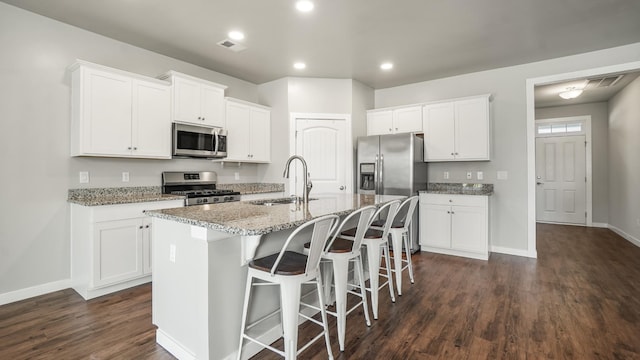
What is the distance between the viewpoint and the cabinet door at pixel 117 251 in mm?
2832

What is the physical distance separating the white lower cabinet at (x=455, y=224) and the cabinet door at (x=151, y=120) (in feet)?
11.5

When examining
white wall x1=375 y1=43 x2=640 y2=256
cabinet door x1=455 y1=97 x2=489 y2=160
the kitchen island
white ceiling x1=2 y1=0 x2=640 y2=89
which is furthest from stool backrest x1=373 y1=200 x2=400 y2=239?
white wall x1=375 y1=43 x2=640 y2=256

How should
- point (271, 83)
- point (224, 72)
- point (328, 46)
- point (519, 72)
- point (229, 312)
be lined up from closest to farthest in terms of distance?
point (229, 312), point (328, 46), point (519, 72), point (224, 72), point (271, 83)

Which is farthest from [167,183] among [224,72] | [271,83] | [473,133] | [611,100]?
[611,100]

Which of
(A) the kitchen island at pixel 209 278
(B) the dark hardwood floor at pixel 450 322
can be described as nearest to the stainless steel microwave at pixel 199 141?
(B) the dark hardwood floor at pixel 450 322

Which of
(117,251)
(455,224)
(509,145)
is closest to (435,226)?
(455,224)

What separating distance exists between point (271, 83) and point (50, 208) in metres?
3.27

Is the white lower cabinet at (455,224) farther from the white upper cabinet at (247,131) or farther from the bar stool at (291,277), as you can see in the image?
the bar stool at (291,277)

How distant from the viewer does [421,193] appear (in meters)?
4.56

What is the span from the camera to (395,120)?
16.4ft

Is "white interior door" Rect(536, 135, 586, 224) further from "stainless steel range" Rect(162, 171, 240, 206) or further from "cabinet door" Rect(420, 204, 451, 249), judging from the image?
"stainless steel range" Rect(162, 171, 240, 206)

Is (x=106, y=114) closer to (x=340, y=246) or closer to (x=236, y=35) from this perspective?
(x=236, y=35)

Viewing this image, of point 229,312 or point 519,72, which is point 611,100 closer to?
point 519,72

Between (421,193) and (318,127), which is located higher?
(318,127)
